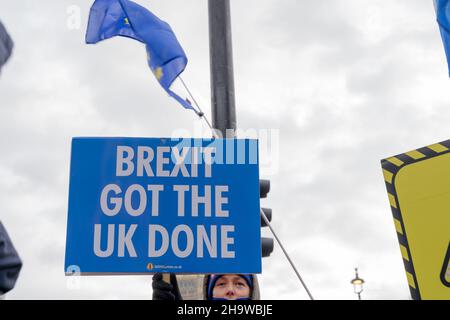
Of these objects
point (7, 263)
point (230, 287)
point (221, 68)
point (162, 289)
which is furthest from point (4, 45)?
point (221, 68)

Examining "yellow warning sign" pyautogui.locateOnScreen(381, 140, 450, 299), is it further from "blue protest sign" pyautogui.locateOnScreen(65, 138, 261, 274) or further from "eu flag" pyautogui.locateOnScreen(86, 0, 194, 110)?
"eu flag" pyautogui.locateOnScreen(86, 0, 194, 110)

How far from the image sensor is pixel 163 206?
5016 millimetres

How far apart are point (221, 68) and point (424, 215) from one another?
11.8ft

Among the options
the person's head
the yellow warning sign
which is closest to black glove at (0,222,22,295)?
the yellow warning sign

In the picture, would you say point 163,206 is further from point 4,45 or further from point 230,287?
point 4,45

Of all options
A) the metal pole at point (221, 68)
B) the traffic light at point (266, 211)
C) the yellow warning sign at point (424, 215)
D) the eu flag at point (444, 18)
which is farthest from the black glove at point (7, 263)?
the eu flag at point (444, 18)

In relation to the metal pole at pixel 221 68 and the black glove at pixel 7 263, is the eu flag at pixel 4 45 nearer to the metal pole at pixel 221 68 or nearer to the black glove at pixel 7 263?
the black glove at pixel 7 263

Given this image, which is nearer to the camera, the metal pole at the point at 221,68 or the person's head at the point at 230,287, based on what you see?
the person's head at the point at 230,287

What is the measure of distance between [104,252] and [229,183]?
3.82ft

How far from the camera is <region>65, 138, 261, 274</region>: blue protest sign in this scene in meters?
4.78

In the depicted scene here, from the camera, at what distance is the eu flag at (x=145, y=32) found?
645cm

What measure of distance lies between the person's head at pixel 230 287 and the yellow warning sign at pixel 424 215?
7.62 ft
